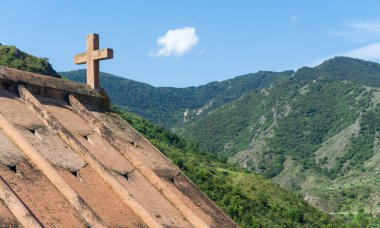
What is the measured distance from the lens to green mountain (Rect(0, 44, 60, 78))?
6183cm

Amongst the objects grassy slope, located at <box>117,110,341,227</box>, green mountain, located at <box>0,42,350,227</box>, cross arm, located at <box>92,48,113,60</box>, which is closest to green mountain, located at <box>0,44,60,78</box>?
green mountain, located at <box>0,42,350,227</box>

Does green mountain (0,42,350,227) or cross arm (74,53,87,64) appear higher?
cross arm (74,53,87,64)

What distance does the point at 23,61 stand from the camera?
6444cm

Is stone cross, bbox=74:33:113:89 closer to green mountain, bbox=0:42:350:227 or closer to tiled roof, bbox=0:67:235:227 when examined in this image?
tiled roof, bbox=0:67:235:227

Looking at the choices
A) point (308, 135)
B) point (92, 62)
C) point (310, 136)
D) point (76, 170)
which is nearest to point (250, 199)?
point (92, 62)

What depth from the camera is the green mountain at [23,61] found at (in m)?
61.8

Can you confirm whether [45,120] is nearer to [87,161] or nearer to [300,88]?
[87,161]

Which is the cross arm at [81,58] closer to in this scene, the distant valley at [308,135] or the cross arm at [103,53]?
the cross arm at [103,53]

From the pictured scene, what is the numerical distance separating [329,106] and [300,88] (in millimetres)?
14704

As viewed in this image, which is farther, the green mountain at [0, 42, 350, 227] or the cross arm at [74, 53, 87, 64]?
the green mountain at [0, 42, 350, 227]

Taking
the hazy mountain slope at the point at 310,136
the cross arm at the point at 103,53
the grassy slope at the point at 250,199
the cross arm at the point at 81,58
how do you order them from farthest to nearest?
1. the hazy mountain slope at the point at 310,136
2. the grassy slope at the point at 250,199
3. the cross arm at the point at 81,58
4. the cross arm at the point at 103,53

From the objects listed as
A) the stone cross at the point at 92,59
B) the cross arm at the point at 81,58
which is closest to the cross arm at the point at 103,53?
the stone cross at the point at 92,59

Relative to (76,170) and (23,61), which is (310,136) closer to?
(23,61)

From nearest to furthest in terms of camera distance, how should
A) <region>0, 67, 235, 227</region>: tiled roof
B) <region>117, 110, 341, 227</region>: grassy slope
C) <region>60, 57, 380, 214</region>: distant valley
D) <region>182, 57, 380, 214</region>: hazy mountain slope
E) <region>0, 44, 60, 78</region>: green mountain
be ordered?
<region>0, 67, 235, 227</region>: tiled roof < <region>117, 110, 341, 227</region>: grassy slope < <region>0, 44, 60, 78</region>: green mountain < <region>182, 57, 380, 214</region>: hazy mountain slope < <region>60, 57, 380, 214</region>: distant valley
